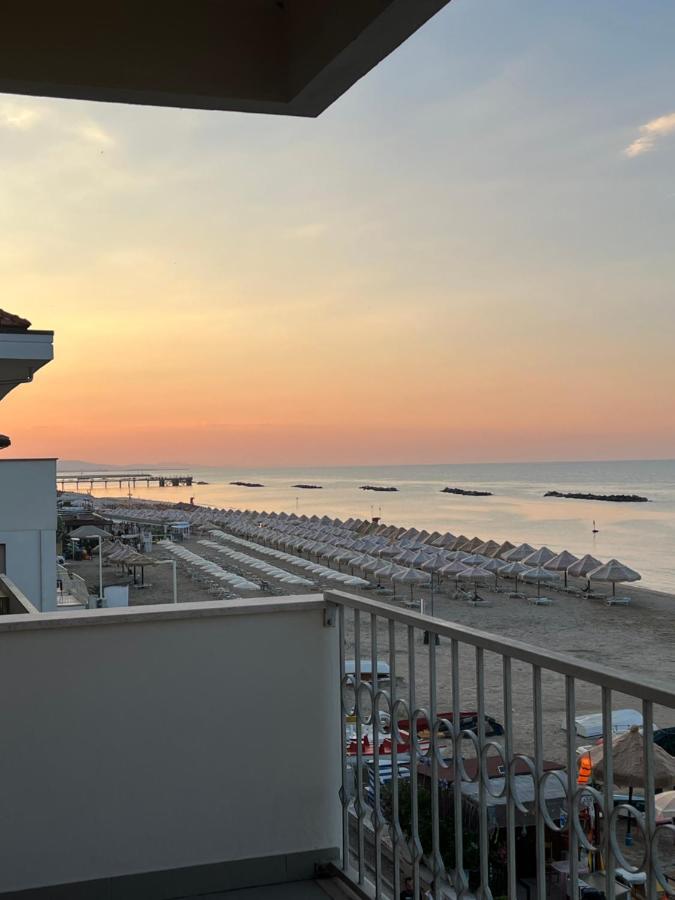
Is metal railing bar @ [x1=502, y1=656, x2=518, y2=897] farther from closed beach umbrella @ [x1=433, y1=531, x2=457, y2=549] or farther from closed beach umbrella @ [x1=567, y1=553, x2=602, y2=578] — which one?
closed beach umbrella @ [x1=433, y1=531, x2=457, y2=549]

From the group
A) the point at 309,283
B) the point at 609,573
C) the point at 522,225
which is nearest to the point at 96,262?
the point at 309,283

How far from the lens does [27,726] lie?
210 cm

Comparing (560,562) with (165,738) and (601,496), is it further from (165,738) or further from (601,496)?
(601,496)

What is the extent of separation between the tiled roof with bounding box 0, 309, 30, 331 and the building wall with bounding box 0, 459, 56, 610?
18.8 ft

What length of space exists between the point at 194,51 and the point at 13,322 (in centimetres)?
333

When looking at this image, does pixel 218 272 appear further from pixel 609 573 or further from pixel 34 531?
pixel 609 573

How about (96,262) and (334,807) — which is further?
(96,262)

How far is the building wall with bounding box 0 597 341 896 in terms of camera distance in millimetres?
2100

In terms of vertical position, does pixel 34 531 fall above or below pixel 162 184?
below

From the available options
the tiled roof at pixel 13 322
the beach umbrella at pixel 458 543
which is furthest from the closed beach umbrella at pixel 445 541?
the tiled roof at pixel 13 322

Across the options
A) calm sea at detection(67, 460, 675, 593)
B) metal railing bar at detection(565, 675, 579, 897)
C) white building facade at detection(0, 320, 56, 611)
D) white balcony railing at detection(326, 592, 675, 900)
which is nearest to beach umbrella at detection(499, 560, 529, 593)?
calm sea at detection(67, 460, 675, 593)

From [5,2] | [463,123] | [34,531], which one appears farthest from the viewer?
[463,123]

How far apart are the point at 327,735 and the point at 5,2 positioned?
1.83 metres

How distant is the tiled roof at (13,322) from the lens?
185 inches
